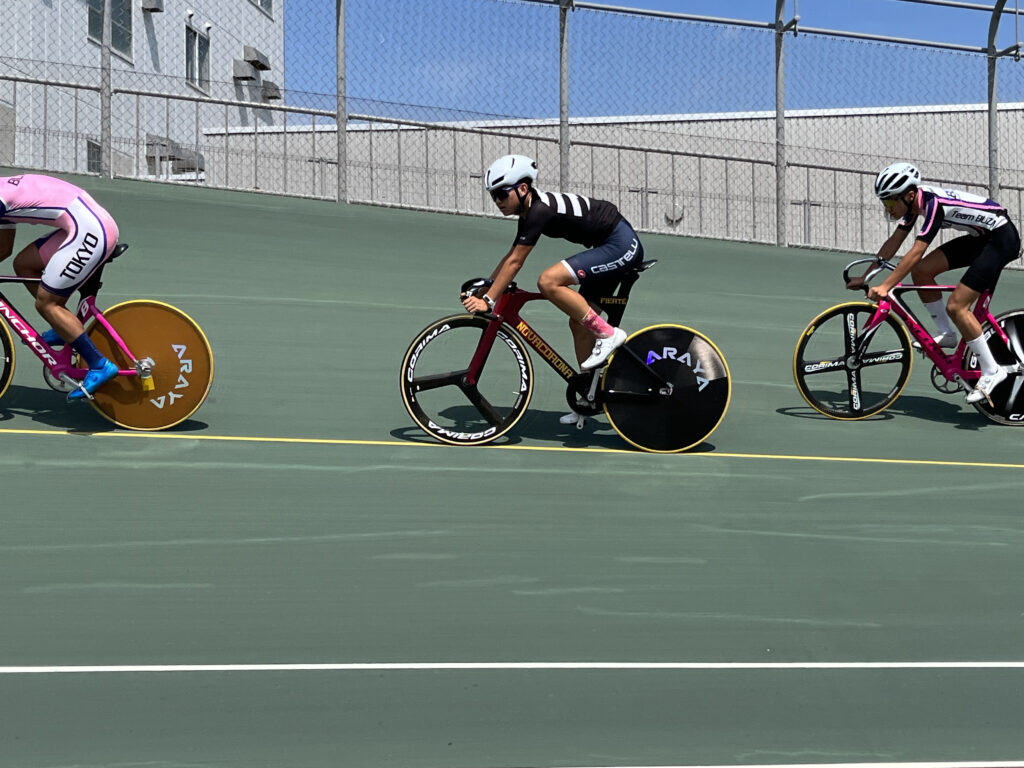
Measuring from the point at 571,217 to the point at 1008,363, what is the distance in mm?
3170

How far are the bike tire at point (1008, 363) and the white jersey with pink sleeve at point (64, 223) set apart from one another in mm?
4937

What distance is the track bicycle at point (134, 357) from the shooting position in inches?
250

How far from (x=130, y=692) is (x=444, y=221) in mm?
9992

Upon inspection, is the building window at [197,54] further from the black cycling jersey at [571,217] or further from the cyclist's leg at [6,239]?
the black cycling jersey at [571,217]

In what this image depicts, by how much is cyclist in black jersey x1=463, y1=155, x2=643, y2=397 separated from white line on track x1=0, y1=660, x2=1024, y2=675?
247 cm

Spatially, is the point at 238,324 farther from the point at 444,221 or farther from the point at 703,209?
the point at 703,209

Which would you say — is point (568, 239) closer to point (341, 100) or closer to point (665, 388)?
point (665, 388)

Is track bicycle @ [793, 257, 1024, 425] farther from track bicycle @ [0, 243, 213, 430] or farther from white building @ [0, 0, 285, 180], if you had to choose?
white building @ [0, 0, 285, 180]

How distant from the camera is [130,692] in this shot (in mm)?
3859

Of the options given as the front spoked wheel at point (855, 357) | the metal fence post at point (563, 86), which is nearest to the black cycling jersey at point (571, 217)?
the front spoked wheel at point (855, 357)

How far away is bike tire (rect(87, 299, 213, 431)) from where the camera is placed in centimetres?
644

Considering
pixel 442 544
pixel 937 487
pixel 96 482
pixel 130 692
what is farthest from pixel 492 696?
pixel 937 487

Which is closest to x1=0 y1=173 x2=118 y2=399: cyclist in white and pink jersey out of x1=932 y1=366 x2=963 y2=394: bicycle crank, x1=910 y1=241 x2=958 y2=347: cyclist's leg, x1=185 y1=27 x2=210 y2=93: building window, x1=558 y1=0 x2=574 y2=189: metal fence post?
x1=910 y1=241 x2=958 y2=347: cyclist's leg

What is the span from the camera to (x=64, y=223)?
6152mm
